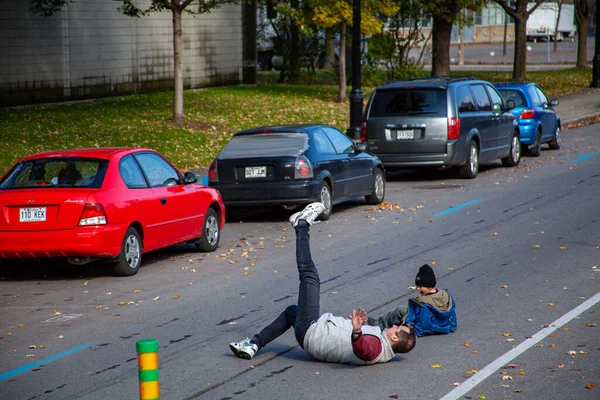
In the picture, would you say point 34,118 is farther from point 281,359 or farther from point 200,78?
point 281,359

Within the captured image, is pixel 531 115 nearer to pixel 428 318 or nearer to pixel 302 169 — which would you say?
pixel 302 169

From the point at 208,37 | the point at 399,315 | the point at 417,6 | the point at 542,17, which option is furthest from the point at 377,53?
the point at 542,17

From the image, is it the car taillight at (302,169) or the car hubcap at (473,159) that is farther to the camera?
the car hubcap at (473,159)

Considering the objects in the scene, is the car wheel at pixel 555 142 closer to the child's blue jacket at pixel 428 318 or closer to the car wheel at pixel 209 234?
the car wheel at pixel 209 234

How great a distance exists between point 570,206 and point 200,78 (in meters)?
22.1

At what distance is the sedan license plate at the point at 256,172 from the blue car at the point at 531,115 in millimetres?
9670

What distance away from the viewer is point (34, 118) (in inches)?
987

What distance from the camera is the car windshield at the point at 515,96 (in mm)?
24198

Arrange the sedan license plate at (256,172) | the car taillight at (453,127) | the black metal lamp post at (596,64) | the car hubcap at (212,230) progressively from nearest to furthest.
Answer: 1. the car hubcap at (212,230)
2. the sedan license plate at (256,172)
3. the car taillight at (453,127)
4. the black metal lamp post at (596,64)

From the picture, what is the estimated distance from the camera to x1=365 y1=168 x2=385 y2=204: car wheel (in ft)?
55.5

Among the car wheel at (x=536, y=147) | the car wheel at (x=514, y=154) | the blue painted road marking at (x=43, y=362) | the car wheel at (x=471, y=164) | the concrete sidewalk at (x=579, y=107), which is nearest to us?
the blue painted road marking at (x=43, y=362)

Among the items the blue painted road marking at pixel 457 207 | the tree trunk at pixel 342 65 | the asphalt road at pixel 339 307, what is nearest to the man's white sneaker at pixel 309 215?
the asphalt road at pixel 339 307

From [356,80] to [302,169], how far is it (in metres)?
11.0

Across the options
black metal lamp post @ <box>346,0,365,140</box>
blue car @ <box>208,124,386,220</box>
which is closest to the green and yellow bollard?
blue car @ <box>208,124,386,220</box>
